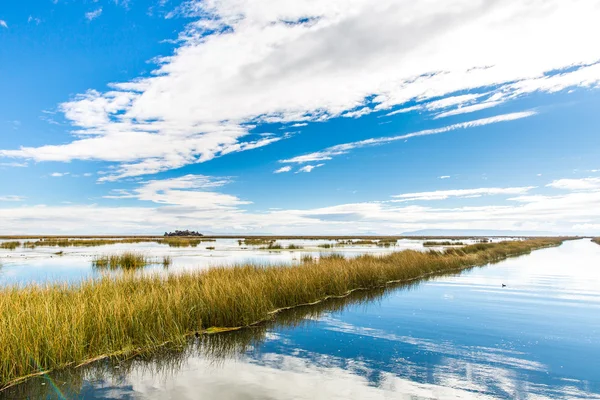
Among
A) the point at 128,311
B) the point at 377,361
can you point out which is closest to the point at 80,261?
the point at 128,311

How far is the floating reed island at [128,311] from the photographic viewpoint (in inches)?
321

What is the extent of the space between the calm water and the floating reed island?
0.56 metres

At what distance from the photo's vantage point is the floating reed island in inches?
321

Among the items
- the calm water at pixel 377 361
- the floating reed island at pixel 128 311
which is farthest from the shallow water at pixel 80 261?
the calm water at pixel 377 361

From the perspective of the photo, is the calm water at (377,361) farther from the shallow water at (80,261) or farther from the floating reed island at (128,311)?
the shallow water at (80,261)

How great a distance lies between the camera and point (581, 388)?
8047 mm

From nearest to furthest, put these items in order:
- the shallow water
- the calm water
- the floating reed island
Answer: the calm water
the floating reed island
the shallow water

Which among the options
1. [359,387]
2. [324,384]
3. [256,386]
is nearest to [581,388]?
[359,387]

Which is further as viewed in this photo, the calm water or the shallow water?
the shallow water

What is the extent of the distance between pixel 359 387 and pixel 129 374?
16.2 feet

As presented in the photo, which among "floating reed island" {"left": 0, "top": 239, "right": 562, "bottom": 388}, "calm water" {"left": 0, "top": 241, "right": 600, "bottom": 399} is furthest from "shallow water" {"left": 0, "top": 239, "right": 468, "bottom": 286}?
"calm water" {"left": 0, "top": 241, "right": 600, "bottom": 399}

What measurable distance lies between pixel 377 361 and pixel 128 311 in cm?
665

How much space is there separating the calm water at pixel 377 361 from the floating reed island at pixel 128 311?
563 mm

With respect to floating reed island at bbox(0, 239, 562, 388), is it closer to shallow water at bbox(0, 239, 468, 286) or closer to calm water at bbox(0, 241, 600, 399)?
calm water at bbox(0, 241, 600, 399)
